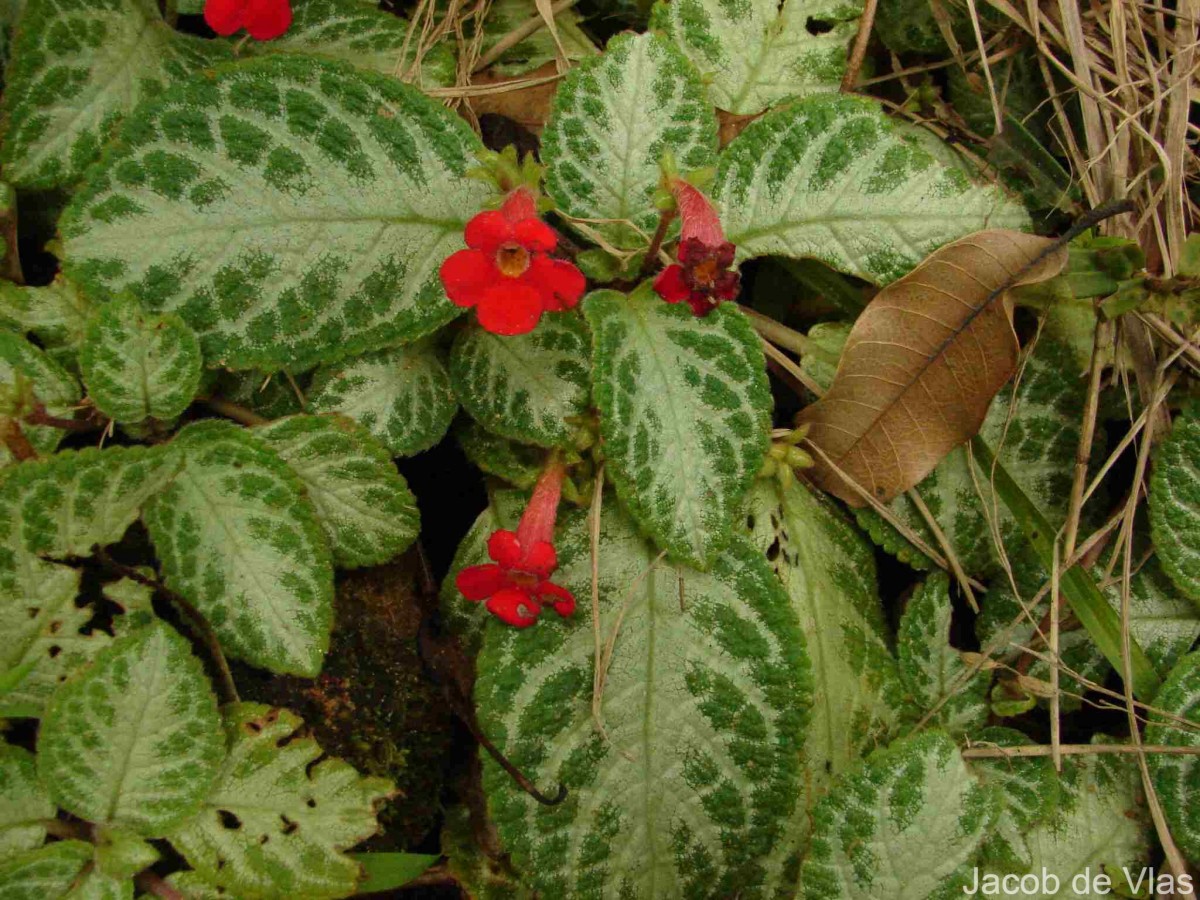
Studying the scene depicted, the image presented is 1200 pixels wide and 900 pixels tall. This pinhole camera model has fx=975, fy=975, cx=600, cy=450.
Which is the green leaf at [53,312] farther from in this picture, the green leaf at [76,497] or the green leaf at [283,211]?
the green leaf at [76,497]

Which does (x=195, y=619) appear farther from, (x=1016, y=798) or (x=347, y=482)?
(x=1016, y=798)

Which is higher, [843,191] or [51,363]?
[843,191]

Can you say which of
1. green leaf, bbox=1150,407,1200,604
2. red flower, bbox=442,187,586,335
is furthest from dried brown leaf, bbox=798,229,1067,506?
red flower, bbox=442,187,586,335

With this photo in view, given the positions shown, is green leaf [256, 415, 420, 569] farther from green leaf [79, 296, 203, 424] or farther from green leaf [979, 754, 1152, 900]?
green leaf [979, 754, 1152, 900]

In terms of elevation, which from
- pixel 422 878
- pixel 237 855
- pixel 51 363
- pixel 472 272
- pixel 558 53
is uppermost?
pixel 558 53

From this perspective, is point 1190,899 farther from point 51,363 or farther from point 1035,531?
point 51,363

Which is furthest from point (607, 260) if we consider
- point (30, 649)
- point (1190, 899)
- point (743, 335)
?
point (1190, 899)
